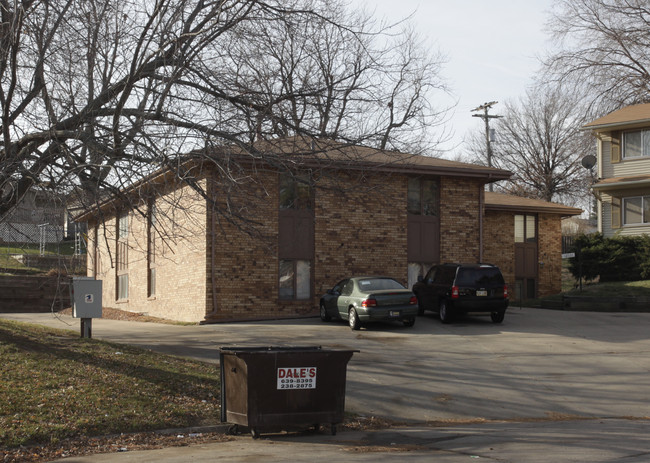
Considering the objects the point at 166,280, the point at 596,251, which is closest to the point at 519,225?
the point at 596,251

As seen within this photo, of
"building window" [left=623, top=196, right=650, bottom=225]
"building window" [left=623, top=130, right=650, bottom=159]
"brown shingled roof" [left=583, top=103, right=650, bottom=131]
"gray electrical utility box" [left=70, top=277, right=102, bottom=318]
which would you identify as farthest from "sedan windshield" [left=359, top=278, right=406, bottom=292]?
"building window" [left=623, top=130, right=650, bottom=159]

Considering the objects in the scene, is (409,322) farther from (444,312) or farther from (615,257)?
(615,257)

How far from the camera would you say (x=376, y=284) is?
21.3 metres

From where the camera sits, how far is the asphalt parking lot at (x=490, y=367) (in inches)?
452

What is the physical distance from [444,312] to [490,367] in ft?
20.4

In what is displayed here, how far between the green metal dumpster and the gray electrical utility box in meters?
6.30

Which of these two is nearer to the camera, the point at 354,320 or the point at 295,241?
the point at 354,320

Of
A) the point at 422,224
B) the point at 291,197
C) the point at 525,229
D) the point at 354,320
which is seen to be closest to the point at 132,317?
the point at 291,197

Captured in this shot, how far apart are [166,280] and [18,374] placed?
15683 millimetres

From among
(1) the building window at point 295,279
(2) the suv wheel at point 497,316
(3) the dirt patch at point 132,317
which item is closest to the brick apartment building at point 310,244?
(1) the building window at point 295,279

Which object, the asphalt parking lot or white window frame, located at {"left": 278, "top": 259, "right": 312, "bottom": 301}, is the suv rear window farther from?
white window frame, located at {"left": 278, "top": 259, "right": 312, "bottom": 301}

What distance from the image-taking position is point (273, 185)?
24219 mm

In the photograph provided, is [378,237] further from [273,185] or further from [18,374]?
[18,374]

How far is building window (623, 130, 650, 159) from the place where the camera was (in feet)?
115
